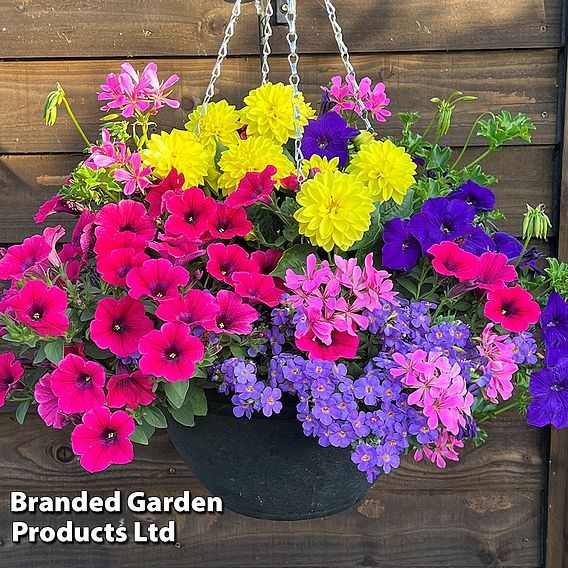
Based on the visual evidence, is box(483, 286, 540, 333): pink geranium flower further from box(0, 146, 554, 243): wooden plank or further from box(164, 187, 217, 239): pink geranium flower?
box(0, 146, 554, 243): wooden plank

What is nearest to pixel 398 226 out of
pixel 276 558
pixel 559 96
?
pixel 559 96

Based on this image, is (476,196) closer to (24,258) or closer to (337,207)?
(337,207)

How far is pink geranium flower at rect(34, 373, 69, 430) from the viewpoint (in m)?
0.77

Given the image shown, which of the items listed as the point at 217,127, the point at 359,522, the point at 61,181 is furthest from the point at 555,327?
the point at 61,181

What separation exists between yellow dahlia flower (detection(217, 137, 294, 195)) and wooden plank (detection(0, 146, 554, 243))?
56 centimetres

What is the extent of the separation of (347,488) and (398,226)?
1.10 ft

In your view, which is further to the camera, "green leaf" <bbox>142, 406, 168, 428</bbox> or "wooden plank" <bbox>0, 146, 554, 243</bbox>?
"wooden plank" <bbox>0, 146, 554, 243</bbox>

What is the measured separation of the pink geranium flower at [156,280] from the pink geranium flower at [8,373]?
0.19 metres

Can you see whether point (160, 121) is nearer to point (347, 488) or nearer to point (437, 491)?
point (347, 488)

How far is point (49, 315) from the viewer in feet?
2.37

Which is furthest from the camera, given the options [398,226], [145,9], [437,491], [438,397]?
[437,491]

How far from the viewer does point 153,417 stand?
78 centimetres

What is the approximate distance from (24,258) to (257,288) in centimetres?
28

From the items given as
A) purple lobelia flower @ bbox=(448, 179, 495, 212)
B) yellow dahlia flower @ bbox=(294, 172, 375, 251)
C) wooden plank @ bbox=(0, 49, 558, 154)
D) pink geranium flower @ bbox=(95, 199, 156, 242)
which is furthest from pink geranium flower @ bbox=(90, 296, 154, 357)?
wooden plank @ bbox=(0, 49, 558, 154)
